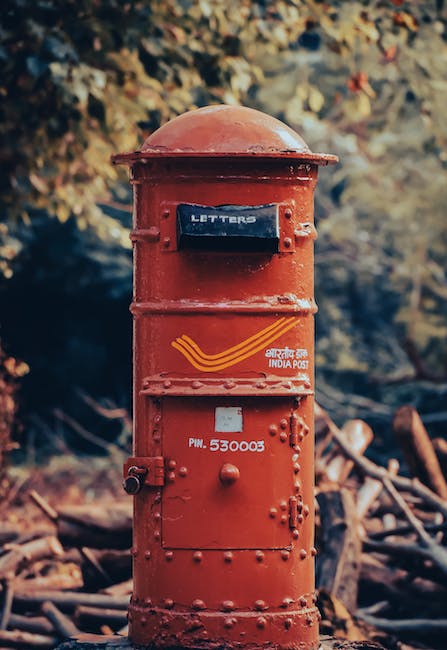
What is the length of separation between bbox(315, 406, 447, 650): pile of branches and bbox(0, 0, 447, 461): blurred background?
2.76m

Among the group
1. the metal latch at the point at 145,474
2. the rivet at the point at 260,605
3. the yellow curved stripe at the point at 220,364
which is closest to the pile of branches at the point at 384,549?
the rivet at the point at 260,605

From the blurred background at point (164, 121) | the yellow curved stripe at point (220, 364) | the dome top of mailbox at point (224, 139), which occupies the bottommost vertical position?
the yellow curved stripe at point (220, 364)

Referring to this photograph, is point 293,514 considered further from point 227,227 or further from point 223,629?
point 227,227

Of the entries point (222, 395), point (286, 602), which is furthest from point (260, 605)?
point (222, 395)

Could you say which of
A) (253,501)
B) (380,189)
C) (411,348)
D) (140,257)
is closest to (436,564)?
(253,501)

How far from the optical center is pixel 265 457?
233 inches

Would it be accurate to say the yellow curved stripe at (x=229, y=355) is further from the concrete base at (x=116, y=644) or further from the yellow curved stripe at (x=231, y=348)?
the concrete base at (x=116, y=644)

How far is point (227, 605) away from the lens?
19.2 ft

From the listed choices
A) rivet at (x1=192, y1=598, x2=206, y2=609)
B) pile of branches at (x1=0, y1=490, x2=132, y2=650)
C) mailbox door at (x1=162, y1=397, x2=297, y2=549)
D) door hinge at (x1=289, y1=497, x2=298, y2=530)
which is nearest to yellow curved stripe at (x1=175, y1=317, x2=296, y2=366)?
mailbox door at (x1=162, y1=397, x2=297, y2=549)

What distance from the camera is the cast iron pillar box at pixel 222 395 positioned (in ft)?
19.2

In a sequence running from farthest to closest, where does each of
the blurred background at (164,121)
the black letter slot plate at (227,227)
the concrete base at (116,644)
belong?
the blurred background at (164,121) < the concrete base at (116,644) < the black letter slot plate at (227,227)

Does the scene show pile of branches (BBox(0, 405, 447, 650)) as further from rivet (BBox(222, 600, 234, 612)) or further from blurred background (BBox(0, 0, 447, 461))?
blurred background (BBox(0, 0, 447, 461))

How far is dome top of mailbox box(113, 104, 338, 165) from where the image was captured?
5.90 meters

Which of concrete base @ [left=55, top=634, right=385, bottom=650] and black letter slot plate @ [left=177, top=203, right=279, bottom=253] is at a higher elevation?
black letter slot plate @ [left=177, top=203, right=279, bottom=253]
